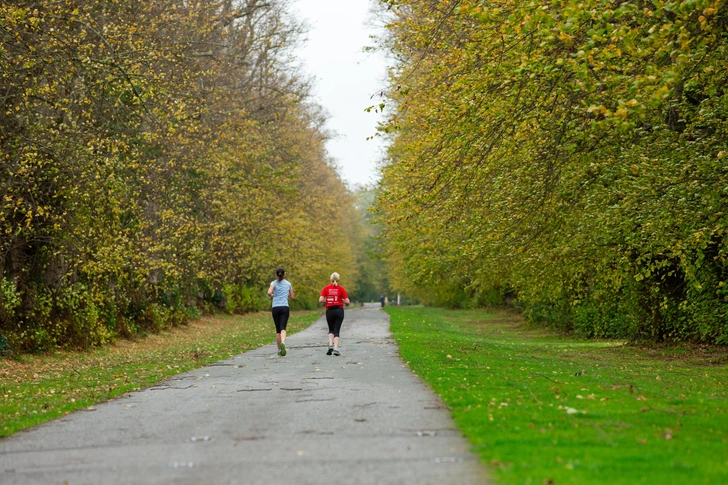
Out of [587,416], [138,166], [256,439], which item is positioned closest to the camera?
[256,439]

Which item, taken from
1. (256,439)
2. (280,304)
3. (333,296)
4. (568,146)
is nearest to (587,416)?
(256,439)

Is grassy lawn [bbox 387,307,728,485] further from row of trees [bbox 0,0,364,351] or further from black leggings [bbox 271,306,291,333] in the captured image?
row of trees [bbox 0,0,364,351]

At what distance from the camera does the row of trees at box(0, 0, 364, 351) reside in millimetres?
17141

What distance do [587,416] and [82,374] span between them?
36.9 ft

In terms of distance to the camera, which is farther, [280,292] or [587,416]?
[280,292]

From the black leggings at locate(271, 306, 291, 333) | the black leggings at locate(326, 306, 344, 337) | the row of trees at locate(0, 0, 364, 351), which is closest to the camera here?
the row of trees at locate(0, 0, 364, 351)

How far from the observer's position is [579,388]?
11.9m

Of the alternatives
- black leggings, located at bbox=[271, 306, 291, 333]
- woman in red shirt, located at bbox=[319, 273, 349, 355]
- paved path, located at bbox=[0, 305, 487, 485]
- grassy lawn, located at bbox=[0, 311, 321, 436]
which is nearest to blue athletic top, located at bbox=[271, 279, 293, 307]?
black leggings, located at bbox=[271, 306, 291, 333]

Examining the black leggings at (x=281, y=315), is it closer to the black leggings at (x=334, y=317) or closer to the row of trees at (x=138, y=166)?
the black leggings at (x=334, y=317)

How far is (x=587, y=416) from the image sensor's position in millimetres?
8891

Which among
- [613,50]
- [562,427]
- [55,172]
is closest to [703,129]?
[613,50]

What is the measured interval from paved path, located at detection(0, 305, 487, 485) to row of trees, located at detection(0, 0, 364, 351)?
22.7ft

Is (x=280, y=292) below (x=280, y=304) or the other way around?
the other way around

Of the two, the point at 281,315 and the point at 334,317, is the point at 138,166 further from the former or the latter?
the point at 334,317
